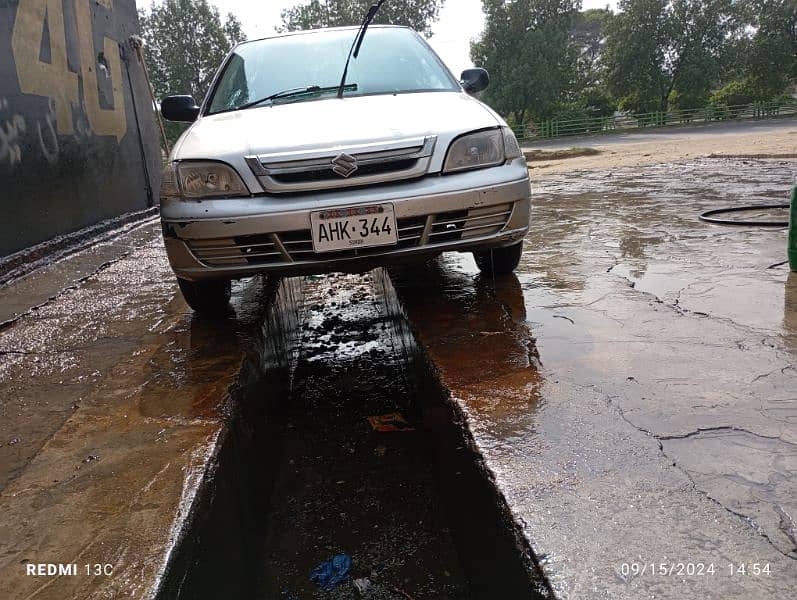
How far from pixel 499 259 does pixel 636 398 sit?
5.77ft

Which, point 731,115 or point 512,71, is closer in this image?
point 731,115

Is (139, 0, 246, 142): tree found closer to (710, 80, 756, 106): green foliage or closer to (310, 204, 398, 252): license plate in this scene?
(710, 80, 756, 106): green foliage

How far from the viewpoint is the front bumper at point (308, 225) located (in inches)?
110

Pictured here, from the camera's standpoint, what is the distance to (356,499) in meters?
2.44

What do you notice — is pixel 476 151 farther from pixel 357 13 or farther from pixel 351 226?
pixel 357 13

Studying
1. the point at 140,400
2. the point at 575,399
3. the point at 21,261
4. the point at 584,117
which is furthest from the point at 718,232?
the point at 584,117

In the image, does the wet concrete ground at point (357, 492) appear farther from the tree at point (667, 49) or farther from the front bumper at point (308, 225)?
the tree at point (667, 49)

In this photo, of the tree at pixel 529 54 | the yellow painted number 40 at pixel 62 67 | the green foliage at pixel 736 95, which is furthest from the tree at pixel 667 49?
the yellow painted number 40 at pixel 62 67

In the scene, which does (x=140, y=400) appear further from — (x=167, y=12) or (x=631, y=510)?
(x=167, y=12)

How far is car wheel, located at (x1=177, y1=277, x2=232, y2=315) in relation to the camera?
3463mm

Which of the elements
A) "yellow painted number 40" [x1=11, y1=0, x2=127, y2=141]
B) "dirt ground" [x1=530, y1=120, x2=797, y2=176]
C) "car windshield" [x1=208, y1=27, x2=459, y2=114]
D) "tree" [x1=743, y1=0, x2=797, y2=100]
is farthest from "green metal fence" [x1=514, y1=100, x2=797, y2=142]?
"car windshield" [x1=208, y1=27, x2=459, y2=114]

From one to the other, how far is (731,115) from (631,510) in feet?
139

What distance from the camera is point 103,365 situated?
3006 mm

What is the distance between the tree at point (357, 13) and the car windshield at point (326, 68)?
135ft
